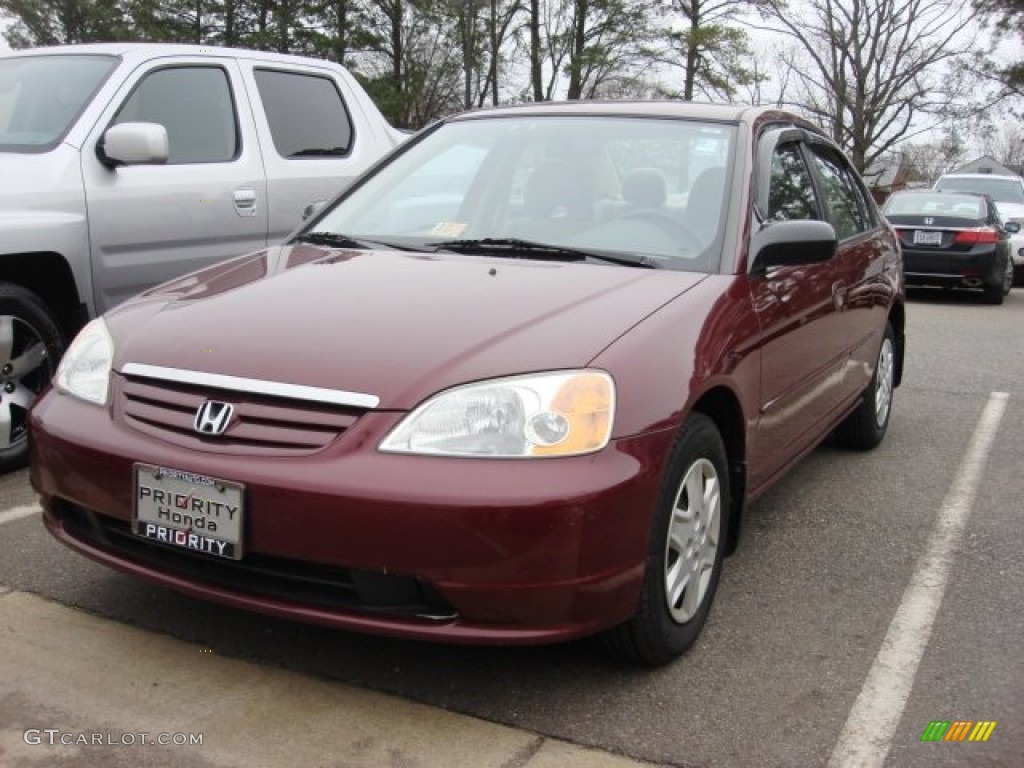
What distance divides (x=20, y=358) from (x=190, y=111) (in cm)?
163

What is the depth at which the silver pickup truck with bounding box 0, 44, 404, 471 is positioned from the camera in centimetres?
454

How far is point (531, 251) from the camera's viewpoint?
11.5ft

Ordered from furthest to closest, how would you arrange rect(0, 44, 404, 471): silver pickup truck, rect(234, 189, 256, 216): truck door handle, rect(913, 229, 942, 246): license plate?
rect(913, 229, 942, 246): license plate
rect(234, 189, 256, 216): truck door handle
rect(0, 44, 404, 471): silver pickup truck

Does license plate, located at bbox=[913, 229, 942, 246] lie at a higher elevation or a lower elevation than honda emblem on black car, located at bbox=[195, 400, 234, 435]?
lower

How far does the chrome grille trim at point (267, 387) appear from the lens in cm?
257

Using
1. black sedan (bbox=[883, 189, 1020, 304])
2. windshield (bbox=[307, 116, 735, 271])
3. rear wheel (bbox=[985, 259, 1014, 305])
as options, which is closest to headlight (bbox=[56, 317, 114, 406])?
windshield (bbox=[307, 116, 735, 271])

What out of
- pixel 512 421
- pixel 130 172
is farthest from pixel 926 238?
pixel 512 421

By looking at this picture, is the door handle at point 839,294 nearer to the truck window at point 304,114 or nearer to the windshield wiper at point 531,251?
the windshield wiper at point 531,251

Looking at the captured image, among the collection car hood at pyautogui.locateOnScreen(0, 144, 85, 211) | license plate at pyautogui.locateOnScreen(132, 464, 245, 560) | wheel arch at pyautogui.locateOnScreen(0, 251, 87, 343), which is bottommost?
license plate at pyautogui.locateOnScreen(132, 464, 245, 560)

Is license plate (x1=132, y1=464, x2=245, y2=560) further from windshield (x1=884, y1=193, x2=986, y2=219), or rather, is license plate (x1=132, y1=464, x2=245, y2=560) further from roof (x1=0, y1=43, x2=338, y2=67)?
windshield (x1=884, y1=193, x2=986, y2=219)

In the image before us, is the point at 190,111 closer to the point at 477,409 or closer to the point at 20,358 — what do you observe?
the point at 20,358

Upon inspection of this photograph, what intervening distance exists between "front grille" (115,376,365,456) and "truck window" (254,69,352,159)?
3363 millimetres

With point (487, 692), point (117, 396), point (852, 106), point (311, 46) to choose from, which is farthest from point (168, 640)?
point (852, 106)

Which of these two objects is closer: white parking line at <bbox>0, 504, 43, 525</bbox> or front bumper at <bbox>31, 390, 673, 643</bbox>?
front bumper at <bbox>31, 390, 673, 643</bbox>
